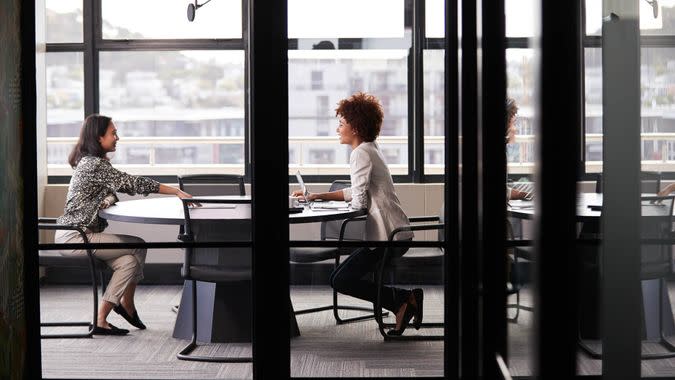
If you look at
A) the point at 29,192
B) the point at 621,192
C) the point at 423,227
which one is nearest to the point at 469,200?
the point at 423,227

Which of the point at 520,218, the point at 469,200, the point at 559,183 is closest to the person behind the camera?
the point at 559,183

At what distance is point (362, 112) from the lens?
9.64 ft

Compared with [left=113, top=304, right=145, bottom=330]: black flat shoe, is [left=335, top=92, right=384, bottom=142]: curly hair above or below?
above

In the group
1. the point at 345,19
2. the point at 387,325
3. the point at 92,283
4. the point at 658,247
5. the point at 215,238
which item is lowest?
the point at 387,325

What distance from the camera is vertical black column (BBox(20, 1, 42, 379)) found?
2977 millimetres

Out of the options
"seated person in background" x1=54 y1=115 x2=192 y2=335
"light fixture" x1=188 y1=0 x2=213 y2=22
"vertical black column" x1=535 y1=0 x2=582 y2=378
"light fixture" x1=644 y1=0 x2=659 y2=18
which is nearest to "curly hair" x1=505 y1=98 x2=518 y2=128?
"vertical black column" x1=535 y1=0 x2=582 y2=378

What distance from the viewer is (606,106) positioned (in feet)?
4.53

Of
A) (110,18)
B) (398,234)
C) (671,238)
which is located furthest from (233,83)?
(671,238)

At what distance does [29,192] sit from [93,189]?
20cm

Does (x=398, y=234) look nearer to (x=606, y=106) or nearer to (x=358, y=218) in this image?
(x=358, y=218)

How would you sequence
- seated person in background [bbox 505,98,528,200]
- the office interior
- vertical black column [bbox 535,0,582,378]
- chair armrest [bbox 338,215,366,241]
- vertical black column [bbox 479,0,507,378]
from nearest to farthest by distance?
vertical black column [bbox 535,0,582,378], seated person in background [bbox 505,98,528,200], vertical black column [bbox 479,0,507,378], the office interior, chair armrest [bbox 338,215,366,241]

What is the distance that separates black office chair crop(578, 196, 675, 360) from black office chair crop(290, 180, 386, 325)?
176cm

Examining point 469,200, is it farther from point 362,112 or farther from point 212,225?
point 212,225

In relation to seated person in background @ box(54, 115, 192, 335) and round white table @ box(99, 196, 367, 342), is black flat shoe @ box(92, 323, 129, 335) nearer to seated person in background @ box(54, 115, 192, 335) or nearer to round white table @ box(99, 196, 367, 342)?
seated person in background @ box(54, 115, 192, 335)
